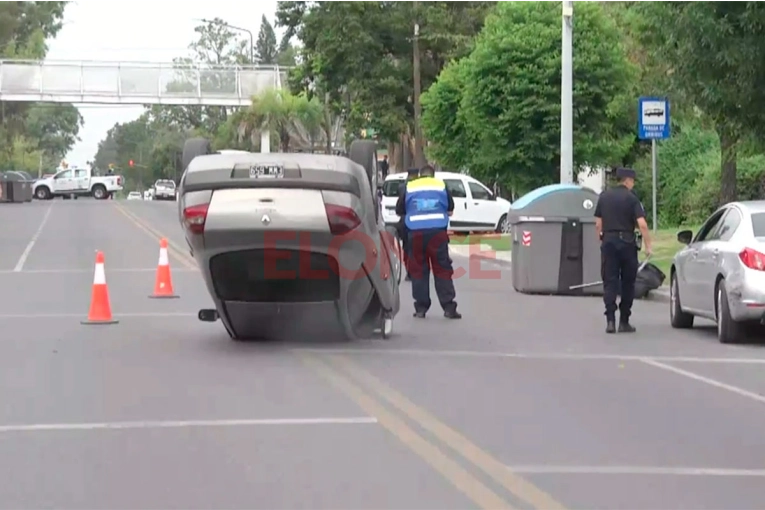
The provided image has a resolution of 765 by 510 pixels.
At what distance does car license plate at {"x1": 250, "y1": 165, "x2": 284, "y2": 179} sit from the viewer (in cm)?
1230

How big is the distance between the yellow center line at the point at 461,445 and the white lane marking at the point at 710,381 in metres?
2.81

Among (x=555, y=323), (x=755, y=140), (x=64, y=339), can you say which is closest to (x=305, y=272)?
(x=64, y=339)

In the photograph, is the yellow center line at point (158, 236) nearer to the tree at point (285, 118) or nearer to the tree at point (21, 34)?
the tree at point (285, 118)

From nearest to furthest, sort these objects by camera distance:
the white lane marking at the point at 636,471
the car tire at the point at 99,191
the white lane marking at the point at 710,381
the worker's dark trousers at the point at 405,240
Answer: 1. the white lane marking at the point at 636,471
2. the white lane marking at the point at 710,381
3. the worker's dark trousers at the point at 405,240
4. the car tire at the point at 99,191

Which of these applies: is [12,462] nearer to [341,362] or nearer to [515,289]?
[341,362]

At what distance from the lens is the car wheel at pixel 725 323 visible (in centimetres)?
1424

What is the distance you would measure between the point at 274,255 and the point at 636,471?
18.1ft

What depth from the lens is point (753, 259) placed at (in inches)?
543

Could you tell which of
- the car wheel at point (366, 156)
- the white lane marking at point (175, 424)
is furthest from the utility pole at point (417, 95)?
the white lane marking at point (175, 424)

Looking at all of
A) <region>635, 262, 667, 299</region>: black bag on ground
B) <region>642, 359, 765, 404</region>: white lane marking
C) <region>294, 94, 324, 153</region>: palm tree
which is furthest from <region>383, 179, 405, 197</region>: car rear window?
<region>294, 94, 324, 153</region>: palm tree

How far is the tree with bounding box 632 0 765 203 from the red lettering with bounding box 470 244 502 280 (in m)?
5.67

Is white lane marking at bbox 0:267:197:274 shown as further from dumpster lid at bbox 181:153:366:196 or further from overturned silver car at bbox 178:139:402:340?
dumpster lid at bbox 181:153:366:196

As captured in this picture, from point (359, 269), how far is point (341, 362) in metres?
0.97

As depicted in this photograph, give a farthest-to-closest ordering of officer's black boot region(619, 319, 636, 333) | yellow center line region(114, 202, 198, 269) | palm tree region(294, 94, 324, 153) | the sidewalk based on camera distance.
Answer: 1. palm tree region(294, 94, 324, 153)
2. the sidewalk
3. yellow center line region(114, 202, 198, 269)
4. officer's black boot region(619, 319, 636, 333)
